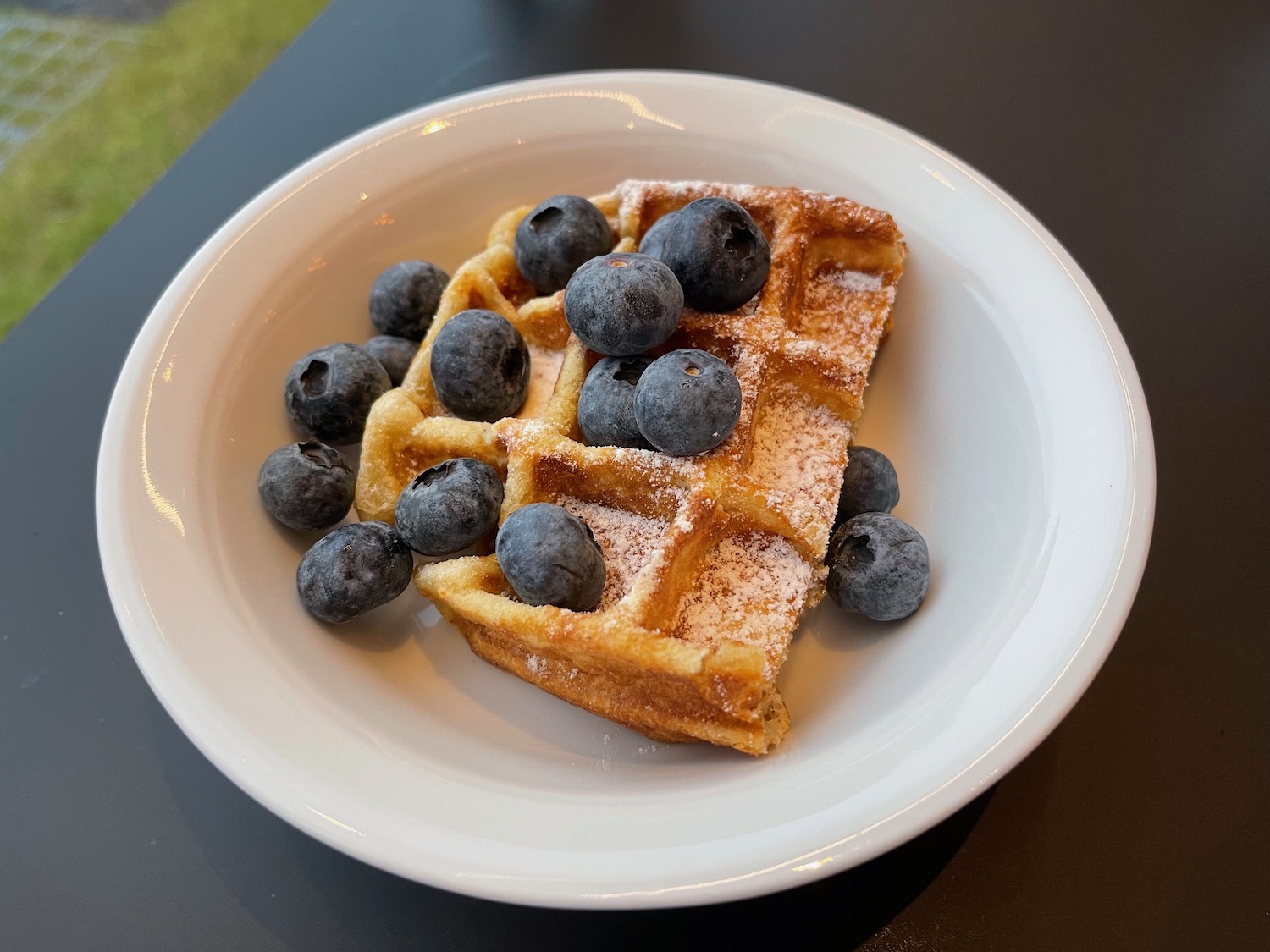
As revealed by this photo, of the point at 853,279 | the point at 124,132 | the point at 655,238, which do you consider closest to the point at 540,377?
the point at 655,238

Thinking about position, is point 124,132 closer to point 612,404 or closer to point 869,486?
point 612,404

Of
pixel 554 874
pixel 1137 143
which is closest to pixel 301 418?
pixel 554 874

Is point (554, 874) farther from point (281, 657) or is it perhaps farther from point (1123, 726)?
point (1123, 726)

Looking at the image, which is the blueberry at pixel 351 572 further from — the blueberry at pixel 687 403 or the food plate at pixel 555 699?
the blueberry at pixel 687 403

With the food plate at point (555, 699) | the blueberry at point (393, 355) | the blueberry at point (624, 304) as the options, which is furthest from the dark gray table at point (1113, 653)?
the blueberry at point (624, 304)

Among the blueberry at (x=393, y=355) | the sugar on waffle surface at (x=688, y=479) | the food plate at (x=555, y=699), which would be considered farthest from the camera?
the blueberry at (x=393, y=355)

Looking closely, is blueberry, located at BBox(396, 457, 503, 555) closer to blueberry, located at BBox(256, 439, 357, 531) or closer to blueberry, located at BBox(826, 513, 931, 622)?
blueberry, located at BBox(256, 439, 357, 531)
